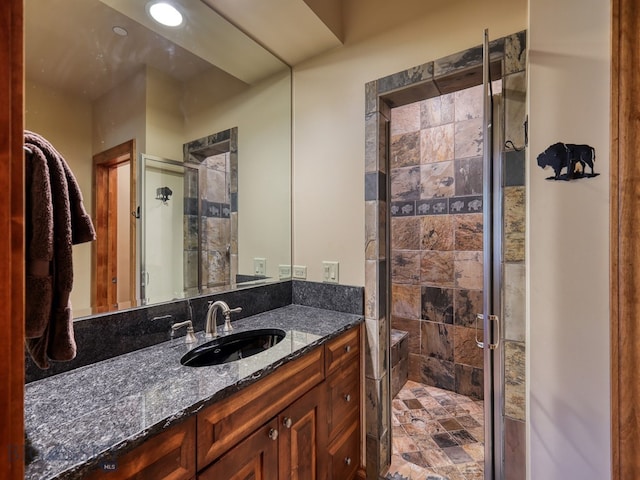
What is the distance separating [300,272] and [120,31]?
1464 millimetres

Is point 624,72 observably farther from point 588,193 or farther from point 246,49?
point 246,49

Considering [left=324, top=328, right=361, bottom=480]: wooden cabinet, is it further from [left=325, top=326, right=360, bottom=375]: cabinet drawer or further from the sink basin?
the sink basin

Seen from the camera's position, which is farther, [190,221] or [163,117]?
[190,221]

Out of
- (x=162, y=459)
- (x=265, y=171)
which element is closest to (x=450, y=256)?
(x=265, y=171)

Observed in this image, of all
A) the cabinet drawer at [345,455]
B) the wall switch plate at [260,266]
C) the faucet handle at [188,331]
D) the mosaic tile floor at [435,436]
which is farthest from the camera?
the wall switch plate at [260,266]

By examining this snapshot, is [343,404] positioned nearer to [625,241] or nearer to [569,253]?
[569,253]

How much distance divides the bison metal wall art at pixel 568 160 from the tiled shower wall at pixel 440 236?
5.15ft

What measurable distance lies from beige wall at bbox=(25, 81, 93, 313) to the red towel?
45 centimetres

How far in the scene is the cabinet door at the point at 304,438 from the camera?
1.07 metres

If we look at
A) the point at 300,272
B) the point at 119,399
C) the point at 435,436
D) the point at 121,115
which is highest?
the point at 121,115

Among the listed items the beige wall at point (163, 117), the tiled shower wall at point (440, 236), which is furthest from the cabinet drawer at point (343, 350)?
the tiled shower wall at point (440, 236)

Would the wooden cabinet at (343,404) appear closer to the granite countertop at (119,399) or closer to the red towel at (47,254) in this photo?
the granite countertop at (119,399)

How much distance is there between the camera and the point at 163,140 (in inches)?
56.2

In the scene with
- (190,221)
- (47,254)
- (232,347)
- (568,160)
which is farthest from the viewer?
(190,221)
